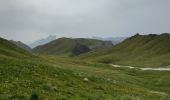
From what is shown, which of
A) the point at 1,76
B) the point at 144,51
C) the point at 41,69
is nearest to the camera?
the point at 1,76

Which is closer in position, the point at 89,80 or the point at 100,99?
the point at 100,99

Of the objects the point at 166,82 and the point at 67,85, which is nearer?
the point at 67,85

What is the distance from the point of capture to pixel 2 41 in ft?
248

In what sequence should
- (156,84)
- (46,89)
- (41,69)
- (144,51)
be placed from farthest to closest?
(144,51) → (156,84) → (41,69) → (46,89)

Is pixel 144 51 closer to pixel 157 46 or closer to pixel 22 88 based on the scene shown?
pixel 157 46

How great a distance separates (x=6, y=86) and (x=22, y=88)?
1104 millimetres

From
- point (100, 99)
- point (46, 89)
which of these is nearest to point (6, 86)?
point (46, 89)

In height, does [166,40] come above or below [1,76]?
above

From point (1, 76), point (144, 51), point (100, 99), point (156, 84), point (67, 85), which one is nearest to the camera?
point (100, 99)

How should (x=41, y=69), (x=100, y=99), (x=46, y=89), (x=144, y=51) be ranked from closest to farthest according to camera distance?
(x=100, y=99)
(x=46, y=89)
(x=41, y=69)
(x=144, y=51)

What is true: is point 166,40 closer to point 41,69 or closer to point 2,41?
point 2,41

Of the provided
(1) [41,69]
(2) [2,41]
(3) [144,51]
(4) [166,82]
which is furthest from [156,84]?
(3) [144,51]

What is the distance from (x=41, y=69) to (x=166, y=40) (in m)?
156

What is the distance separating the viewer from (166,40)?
188000mm
